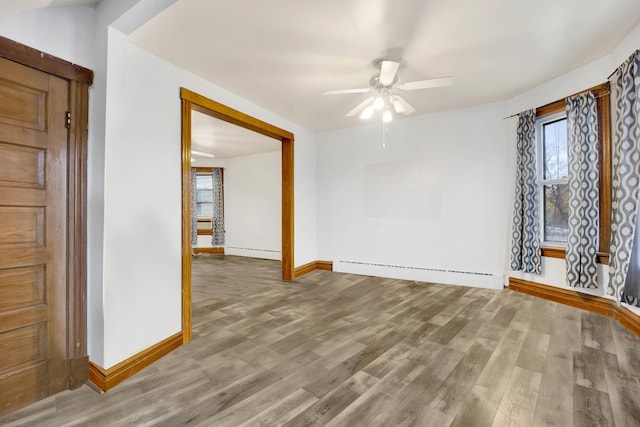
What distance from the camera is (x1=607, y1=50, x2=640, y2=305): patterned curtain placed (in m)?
2.27

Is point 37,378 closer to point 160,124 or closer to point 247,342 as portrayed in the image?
point 247,342

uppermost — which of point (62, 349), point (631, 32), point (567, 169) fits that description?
point (631, 32)

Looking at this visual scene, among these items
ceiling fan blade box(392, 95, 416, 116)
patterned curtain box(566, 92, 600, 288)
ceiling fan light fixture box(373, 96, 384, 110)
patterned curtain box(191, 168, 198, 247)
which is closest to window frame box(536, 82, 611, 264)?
patterned curtain box(566, 92, 600, 288)

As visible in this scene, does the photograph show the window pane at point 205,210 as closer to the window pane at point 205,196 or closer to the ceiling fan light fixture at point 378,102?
the window pane at point 205,196

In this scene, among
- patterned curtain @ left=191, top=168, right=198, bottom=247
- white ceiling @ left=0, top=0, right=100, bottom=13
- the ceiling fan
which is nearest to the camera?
white ceiling @ left=0, top=0, right=100, bottom=13

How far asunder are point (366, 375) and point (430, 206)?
301 centimetres

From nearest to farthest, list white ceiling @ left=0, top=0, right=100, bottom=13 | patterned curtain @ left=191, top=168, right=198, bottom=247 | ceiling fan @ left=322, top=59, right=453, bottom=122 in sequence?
1. white ceiling @ left=0, top=0, right=100, bottom=13
2. ceiling fan @ left=322, top=59, right=453, bottom=122
3. patterned curtain @ left=191, top=168, right=198, bottom=247

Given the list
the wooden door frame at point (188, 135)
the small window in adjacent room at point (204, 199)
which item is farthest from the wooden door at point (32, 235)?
the small window in adjacent room at point (204, 199)

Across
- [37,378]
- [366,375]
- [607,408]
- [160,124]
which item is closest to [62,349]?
[37,378]

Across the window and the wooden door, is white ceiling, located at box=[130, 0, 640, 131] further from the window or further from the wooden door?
the window

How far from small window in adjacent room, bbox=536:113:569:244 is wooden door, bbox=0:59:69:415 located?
16.2 ft

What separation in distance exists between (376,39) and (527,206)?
2796mm

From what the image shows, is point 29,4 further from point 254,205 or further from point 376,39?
point 254,205

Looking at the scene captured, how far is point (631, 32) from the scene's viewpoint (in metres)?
2.31
